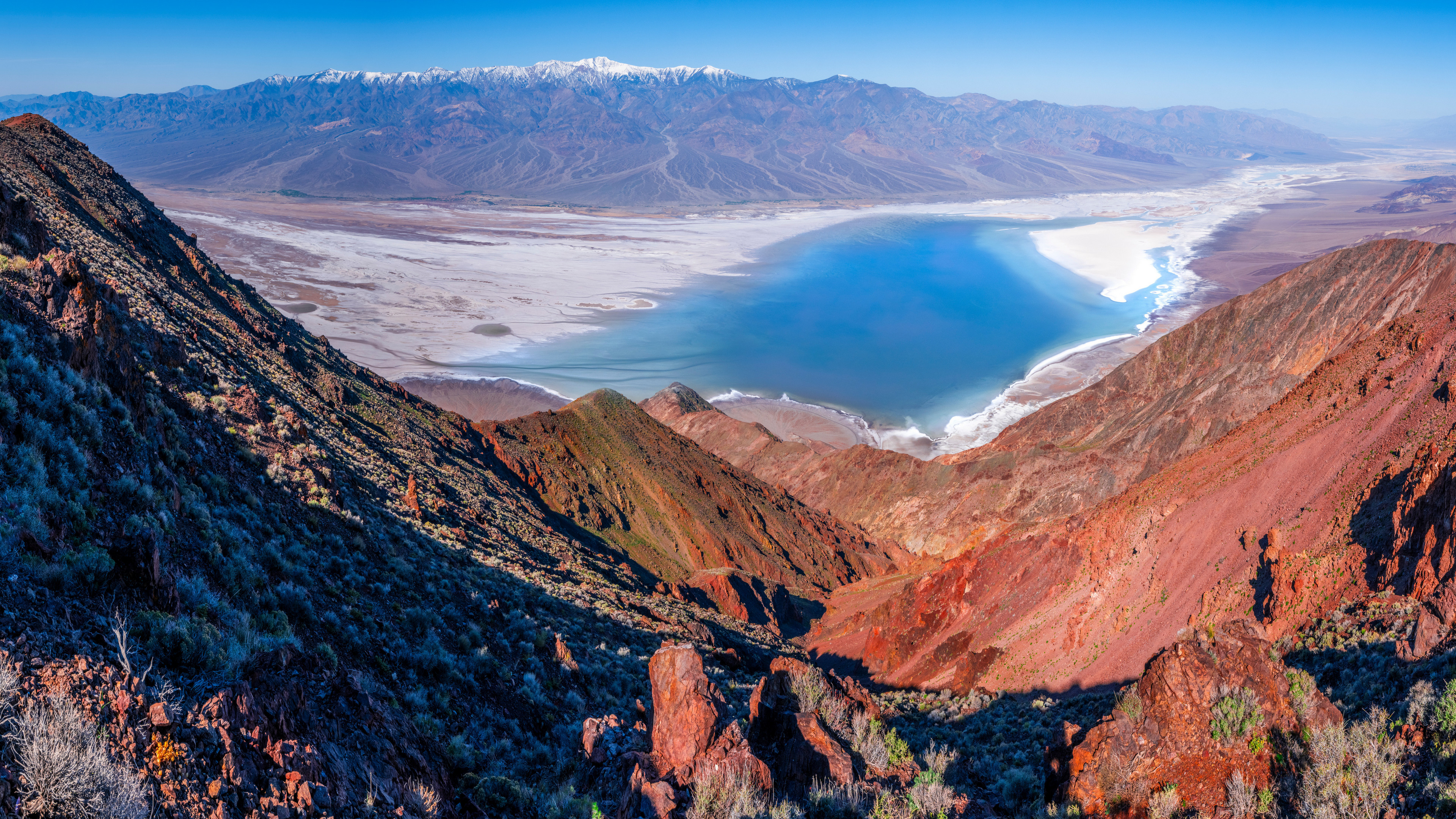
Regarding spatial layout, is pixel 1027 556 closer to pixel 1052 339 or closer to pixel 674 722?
pixel 674 722

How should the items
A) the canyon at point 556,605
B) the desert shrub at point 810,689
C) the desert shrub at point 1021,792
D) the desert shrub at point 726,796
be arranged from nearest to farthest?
the canyon at point 556,605 → the desert shrub at point 726,796 → the desert shrub at point 1021,792 → the desert shrub at point 810,689

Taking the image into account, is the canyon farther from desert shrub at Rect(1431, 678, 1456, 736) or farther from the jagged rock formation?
the jagged rock formation

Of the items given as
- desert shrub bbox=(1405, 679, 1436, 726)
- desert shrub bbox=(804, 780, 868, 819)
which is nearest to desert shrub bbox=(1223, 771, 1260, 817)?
desert shrub bbox=(1405, 679, 1436, 726)

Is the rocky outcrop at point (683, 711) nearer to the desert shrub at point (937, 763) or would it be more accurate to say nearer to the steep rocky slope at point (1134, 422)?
the desert shrub at point (937, 763)

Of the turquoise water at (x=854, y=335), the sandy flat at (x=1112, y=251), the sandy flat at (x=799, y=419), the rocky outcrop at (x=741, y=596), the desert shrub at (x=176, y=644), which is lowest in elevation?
the sandy flat at (x=799, y=419)

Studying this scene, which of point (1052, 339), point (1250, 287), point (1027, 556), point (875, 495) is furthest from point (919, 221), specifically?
point (1027, 556)

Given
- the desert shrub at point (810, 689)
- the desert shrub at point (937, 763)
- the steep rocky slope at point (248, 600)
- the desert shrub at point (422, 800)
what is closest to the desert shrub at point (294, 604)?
the steep rocky slope at point (248, 600)
